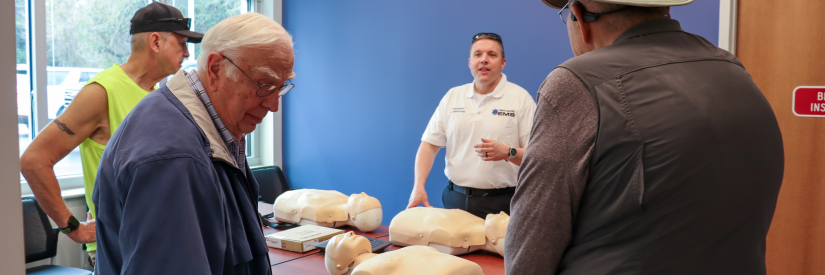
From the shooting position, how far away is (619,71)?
0.95 meters

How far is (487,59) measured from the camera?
10.2 ft

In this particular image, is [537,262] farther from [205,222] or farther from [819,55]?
[819,55]

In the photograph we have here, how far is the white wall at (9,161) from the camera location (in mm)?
581

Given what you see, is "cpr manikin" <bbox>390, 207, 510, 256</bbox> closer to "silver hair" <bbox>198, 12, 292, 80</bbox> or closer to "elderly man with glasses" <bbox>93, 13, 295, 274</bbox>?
"elderly man with glasses" <bbox>93, 13, 295, 274</bbox>

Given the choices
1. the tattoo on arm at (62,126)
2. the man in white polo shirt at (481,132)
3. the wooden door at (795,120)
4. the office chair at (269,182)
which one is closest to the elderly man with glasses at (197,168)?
the tattoo on arm at (62,126)

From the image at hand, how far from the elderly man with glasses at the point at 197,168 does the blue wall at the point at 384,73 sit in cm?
273

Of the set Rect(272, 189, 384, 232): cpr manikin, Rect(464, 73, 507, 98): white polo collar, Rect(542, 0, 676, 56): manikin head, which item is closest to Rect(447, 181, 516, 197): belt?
Rect(464, 73, 507, 98): white polo collar

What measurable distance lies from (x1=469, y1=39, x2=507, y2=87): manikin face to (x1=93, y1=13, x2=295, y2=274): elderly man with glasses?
208 centimetres

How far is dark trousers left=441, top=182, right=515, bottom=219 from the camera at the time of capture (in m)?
2.97

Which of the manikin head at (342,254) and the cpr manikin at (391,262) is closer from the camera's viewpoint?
the cpr manikin at (391,262)

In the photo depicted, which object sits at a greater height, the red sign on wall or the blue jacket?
the red sign on wall

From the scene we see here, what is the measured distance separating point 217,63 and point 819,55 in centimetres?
253

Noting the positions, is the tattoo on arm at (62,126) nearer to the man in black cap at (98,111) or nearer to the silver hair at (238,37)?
the man in black cap at (98,111)

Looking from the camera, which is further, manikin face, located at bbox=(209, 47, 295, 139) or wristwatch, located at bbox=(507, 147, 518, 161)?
wristwatch, located at bbox=(507, 147, 518, 161)
